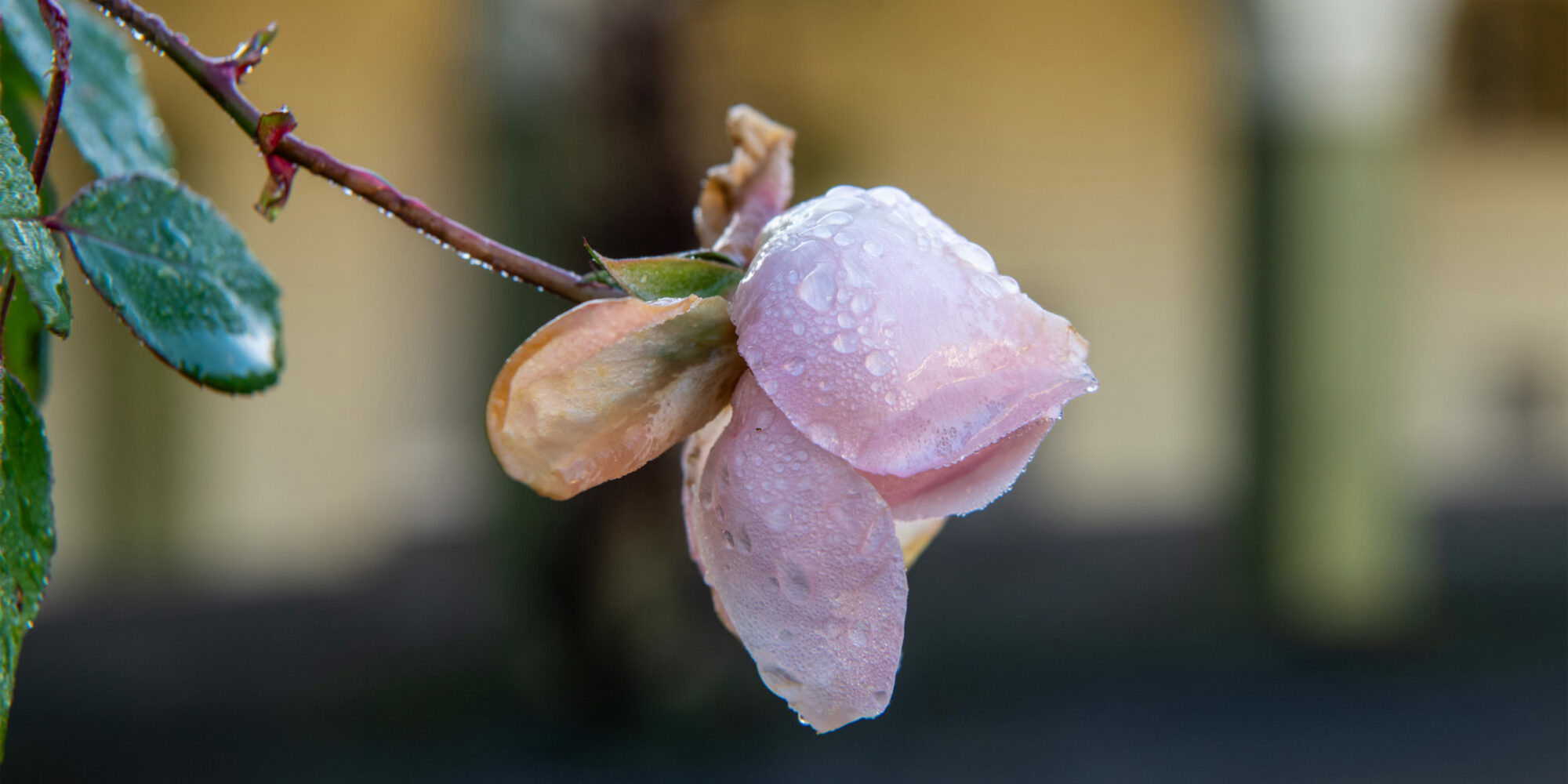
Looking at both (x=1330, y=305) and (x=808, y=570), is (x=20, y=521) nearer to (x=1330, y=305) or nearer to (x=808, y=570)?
(x=808, y=570)

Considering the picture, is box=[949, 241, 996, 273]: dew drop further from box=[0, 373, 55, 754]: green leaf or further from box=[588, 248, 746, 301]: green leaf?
box=[0, 373, 55, 754]: green leaf

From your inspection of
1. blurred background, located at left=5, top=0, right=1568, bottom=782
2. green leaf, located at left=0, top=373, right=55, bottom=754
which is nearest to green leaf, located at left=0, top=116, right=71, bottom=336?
green leaf, located at left=0, top=373, right=55, bottom=754

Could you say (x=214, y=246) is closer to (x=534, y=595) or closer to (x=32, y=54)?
(x=32, y=54)

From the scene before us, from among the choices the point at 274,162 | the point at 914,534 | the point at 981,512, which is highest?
the point at 274,162

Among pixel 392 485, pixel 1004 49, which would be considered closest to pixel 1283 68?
pixel 1004 49

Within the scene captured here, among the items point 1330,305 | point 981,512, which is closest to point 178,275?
point 981,512

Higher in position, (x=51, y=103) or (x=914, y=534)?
(x=51, y=103)
